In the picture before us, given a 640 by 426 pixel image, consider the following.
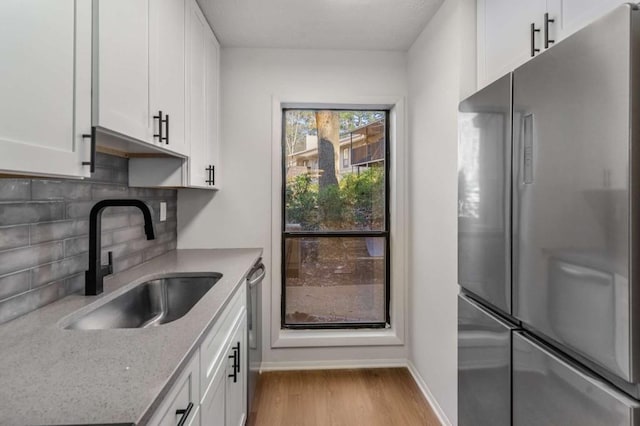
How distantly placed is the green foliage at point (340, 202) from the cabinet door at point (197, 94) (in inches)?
32.7

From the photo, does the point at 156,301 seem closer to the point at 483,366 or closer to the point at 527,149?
the point at 483,366

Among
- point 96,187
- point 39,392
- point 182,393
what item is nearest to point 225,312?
point 182,393

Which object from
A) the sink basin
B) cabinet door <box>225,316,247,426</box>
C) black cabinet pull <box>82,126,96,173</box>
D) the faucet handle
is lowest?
cabinet door <box>225,316,247,426</box>

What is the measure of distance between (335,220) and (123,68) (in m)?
1.98

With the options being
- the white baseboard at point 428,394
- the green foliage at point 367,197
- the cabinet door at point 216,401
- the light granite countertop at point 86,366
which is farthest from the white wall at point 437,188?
the light granite countertop at point 86,366

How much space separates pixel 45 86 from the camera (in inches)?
35.0

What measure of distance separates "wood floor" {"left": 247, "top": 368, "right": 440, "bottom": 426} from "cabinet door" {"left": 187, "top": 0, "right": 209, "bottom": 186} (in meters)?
1.47

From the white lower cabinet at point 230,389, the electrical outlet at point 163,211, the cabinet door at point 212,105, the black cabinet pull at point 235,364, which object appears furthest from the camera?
the electrical outlet at point 163,211

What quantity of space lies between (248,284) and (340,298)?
115 centimetres

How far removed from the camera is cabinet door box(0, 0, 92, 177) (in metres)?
0.79

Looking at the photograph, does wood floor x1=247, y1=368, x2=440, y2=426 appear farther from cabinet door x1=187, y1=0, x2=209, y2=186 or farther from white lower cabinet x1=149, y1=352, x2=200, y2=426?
cabinet door x1=187, y1=0, x2=209, y2=186

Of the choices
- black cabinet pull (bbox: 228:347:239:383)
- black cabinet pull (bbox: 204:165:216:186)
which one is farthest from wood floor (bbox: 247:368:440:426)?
black cabinet pull (bbox: 204:165:216:186)

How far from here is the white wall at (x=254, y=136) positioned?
2771 mm

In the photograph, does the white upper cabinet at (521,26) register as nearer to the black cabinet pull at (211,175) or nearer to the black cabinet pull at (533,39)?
the black cabinet pull at (533,39)
